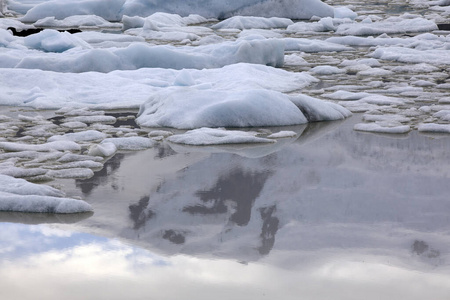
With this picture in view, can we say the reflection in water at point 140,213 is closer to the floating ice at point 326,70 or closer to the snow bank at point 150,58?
the snow bank at point 150,58

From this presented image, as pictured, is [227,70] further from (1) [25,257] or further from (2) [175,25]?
(2) [175,25]

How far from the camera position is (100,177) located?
12.6ft

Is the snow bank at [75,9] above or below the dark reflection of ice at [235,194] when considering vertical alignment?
above

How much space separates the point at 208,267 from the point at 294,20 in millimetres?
15135

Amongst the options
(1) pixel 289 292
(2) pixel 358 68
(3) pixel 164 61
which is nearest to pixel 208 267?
(1) pixel 289 292

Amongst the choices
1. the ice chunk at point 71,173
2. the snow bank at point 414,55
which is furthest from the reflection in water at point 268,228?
the snow bank at point 414,55

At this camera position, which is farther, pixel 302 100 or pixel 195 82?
pixel 195 82

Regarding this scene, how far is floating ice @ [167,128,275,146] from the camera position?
4594 mm

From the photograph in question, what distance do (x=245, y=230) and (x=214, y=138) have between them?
1.69 m

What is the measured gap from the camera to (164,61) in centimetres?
819

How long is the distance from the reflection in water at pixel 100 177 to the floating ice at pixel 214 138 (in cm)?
56

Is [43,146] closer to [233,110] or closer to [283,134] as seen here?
[233,110]

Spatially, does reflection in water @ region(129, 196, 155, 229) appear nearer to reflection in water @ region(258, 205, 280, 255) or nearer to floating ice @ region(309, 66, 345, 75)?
reflection in water @ region(258, 205, 280, 255)

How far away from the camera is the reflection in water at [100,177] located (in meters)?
3.65
